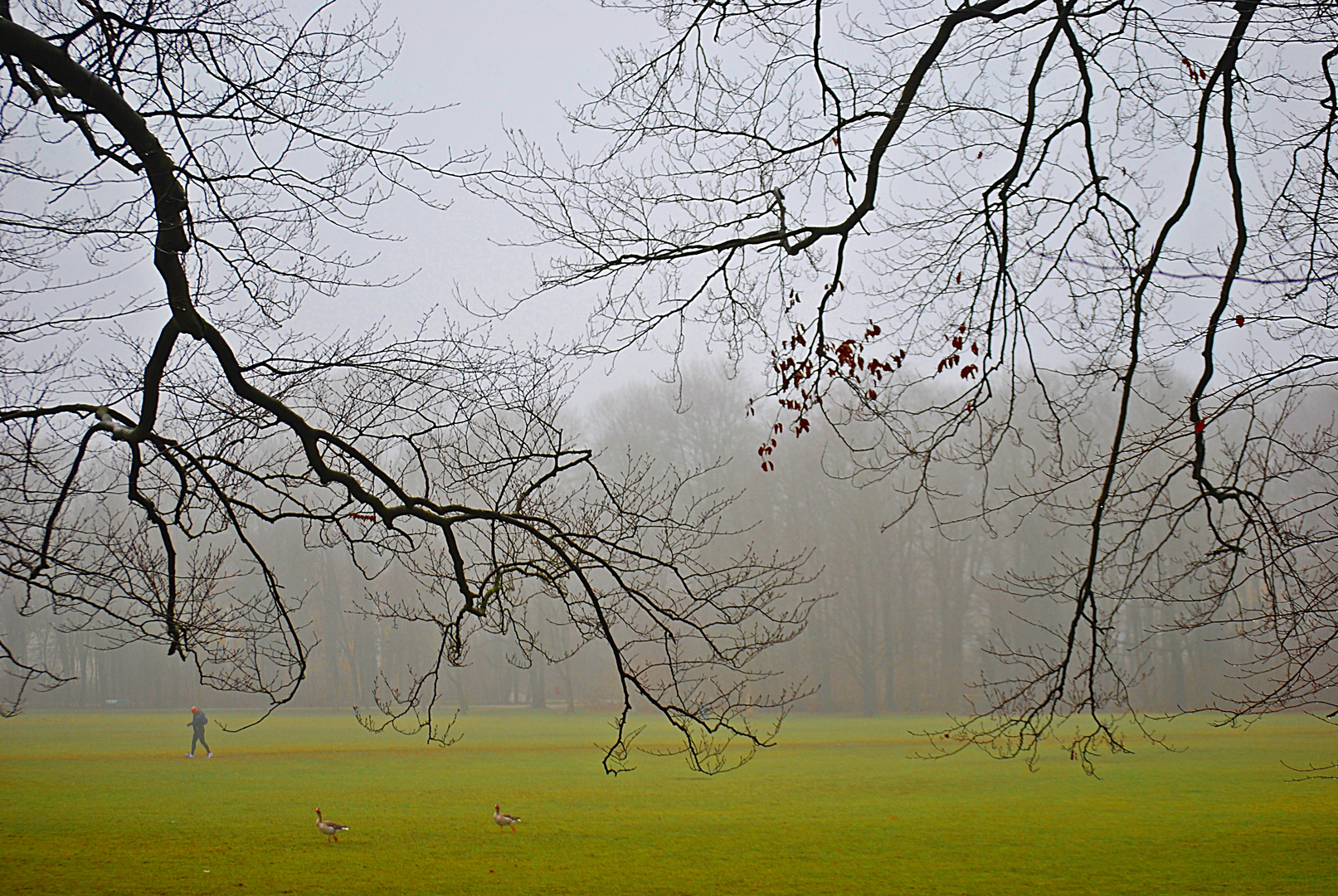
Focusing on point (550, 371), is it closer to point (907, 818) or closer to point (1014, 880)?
point (1014, 880)

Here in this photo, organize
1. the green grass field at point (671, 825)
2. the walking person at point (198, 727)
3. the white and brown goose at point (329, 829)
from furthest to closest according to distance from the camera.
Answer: the walking person at point (198, 727), the white and brown goose at point (329, 829), the green grass field at point (671, 825)

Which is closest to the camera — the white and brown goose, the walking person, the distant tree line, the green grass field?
the green grass field

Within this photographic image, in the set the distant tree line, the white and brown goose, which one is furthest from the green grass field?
the distant tree line

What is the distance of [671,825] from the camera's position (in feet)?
48.8

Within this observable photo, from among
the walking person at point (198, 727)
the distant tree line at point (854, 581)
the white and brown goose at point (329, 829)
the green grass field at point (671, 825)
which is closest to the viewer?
the green grass field at point (671, 825)

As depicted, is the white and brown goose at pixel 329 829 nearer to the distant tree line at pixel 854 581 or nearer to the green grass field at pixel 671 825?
the green grass field at pixel 671 825

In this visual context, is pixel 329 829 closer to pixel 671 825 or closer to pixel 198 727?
pixel 671 825

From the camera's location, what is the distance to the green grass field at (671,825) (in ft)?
36.8

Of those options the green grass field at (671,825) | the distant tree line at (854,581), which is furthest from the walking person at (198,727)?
the distant tree line at (854,581)

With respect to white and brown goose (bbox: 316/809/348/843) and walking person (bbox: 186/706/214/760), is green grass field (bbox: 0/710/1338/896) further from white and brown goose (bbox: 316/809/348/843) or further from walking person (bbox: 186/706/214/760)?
walking person (bbox: 186/706/214/760)

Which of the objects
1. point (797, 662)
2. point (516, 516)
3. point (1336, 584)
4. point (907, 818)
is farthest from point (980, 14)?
point (797, 662)

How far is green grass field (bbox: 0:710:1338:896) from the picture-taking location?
11.2 metres

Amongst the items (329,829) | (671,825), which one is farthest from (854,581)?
(329,829)

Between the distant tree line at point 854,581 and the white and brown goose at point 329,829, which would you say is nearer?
the white and brown goose at point 329,829
